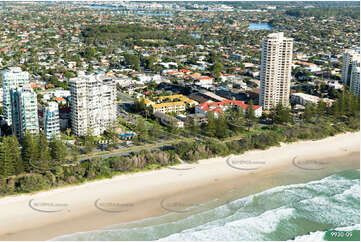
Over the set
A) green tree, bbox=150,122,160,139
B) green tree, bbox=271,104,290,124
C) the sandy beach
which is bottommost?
the sandy beach

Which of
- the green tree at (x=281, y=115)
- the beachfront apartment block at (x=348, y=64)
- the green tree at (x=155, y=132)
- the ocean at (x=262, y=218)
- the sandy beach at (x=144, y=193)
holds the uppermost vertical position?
the beachfront apartment block at (x=348, y=64)

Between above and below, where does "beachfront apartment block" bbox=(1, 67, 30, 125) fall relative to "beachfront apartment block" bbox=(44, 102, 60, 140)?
above

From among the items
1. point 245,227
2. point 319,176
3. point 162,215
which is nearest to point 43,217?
point 162,215

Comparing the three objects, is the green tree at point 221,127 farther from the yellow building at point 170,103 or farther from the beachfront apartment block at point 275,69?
the beachfront apartment block at point 275,69

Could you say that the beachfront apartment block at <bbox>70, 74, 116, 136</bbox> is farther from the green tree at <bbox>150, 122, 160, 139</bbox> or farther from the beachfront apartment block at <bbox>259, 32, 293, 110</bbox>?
the beachfront apartment block at <bbox>259, 32, 293, 110</bbox>

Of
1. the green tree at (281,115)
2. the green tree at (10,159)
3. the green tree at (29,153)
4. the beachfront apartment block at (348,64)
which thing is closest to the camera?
the green tree at (10,159)

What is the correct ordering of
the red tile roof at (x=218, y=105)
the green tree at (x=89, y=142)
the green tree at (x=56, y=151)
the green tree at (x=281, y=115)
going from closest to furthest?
the green tree at (x=56, y=151), the green tree at (x=89, y=142), the green tree at (x=281, y=115), the red tile roof at (x=218, y=105)

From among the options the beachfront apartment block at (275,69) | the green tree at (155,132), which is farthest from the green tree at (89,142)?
the beachfront apartment block at (275,69)

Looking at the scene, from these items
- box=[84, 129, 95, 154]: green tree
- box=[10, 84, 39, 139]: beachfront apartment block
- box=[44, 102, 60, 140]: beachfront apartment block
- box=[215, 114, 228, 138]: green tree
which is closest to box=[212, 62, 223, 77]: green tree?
box=[215, 114, 228, 138]: green tree
